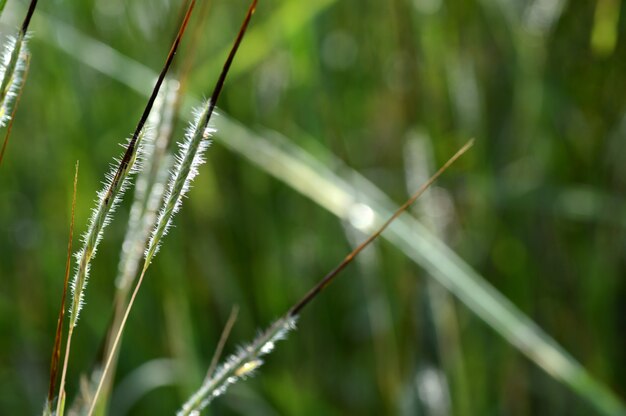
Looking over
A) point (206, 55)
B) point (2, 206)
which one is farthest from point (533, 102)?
point (2, 206)

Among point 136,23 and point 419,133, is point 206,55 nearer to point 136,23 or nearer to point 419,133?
point 136,23

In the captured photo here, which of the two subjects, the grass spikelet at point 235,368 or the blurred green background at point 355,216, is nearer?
the grass spikelet at point 235,368

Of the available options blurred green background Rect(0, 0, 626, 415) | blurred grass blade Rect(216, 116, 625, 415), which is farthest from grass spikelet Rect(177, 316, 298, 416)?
blurred green background Rect(0, 0, 626, 415)

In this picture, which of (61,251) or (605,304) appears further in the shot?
(61,251)

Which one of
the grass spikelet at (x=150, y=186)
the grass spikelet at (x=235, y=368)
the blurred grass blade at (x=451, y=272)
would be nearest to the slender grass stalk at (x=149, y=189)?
the grass spikelet at (x=150, y=186)

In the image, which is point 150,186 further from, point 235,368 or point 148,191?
point 235,368

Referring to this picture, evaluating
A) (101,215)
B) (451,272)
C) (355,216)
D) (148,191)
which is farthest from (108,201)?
(355,216)

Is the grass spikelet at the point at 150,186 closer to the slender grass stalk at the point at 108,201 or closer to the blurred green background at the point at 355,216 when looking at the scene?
the slender grass stalk at the point at 108,201

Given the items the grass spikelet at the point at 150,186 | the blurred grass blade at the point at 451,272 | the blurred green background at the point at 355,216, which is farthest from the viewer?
the blurred green background at the point at 355,216
